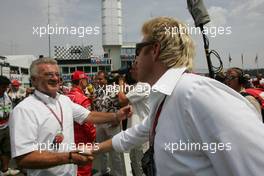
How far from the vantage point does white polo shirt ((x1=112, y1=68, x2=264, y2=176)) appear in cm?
132

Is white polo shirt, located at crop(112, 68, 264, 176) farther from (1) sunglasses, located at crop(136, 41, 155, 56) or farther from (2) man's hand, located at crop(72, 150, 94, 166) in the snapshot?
(2) man's hand, located at crop(72, 150, 94, 166)

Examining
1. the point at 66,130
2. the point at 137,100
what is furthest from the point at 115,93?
the point at 66,130

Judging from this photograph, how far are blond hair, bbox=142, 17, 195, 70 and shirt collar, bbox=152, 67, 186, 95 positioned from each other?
2.2 inches

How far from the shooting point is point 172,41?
1709mm

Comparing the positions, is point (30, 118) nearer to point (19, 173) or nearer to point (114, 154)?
point (114, 154)

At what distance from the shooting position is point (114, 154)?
648 centimetres

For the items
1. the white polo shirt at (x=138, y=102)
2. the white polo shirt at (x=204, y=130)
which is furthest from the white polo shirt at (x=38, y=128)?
the white polo shirt at (x=138, y=102)

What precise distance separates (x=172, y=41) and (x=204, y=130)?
20.7 inches

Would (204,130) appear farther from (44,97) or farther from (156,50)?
(44,97)

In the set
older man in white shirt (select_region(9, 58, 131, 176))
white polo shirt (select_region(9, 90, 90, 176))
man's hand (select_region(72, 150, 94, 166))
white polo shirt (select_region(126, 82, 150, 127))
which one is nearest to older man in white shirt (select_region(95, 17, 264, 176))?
man's hand (select_region(72, 150, 94, 166))

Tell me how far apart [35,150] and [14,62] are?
37524mm

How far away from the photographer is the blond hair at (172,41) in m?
1.70

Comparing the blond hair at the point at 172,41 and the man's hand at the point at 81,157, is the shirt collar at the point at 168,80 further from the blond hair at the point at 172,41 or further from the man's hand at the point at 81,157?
the man's hand at the point at 81,157

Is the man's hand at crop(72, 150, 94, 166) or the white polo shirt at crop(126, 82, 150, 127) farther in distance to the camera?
the white polo shirt at crop(126, 82, 150, 127)
